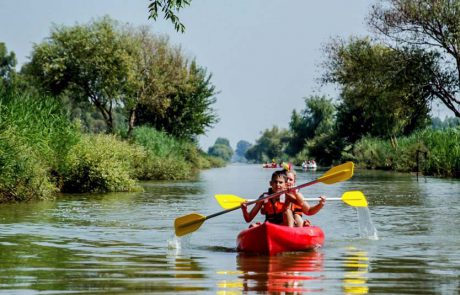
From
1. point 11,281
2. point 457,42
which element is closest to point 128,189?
point 11,281

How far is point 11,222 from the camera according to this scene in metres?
16.0

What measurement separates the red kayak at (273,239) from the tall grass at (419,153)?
25.6 meters

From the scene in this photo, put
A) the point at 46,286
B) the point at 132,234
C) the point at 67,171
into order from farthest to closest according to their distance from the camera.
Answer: the point at 67,171 → the point at 132,234 → the point at 46,286

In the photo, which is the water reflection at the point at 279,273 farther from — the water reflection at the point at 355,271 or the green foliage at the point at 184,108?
the green foliage at the point at 184,108

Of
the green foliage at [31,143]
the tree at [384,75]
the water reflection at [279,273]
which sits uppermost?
the tree at [384,75]

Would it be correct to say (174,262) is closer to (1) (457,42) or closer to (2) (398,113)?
(1) (457,42)

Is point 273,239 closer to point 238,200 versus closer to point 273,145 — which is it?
point 238,200

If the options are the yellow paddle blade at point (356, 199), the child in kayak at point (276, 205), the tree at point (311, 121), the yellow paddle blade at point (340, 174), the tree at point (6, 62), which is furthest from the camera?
the tree at point (311, 121)

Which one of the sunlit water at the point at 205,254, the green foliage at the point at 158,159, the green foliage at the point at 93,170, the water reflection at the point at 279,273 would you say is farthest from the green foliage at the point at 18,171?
the green foliage at the point at 158,159

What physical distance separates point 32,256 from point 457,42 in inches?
1373

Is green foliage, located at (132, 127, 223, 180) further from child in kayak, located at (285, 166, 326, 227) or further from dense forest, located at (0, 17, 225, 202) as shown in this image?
child in kayak, located at (285, 166, 326, 227)

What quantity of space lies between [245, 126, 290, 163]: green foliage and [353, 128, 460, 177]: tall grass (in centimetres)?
8126

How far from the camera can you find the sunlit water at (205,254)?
8.63 m

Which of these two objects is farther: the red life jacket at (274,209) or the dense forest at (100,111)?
the dense forest at (100,111)
